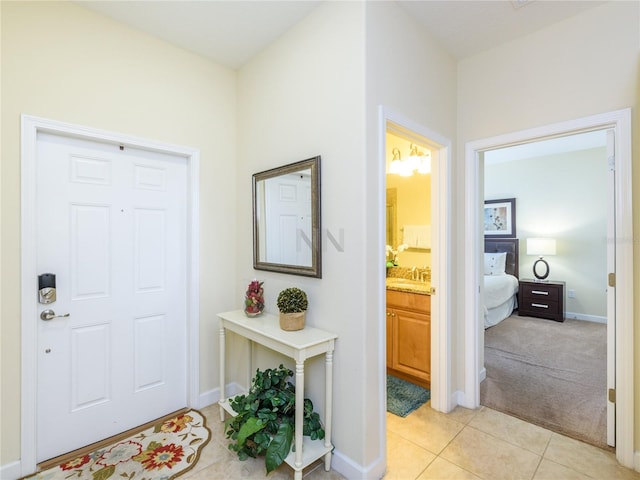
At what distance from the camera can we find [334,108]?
1.87 m

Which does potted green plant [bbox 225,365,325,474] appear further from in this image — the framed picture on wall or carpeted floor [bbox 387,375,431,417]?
the framed picture on wall

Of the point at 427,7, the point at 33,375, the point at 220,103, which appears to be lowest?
the point at 33,375

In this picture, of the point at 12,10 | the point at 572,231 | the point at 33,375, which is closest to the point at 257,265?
the point at 33,375

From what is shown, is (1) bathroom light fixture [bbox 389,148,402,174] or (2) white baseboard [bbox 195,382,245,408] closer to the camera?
(2) white baseboard [bbox 195,382,245,408]

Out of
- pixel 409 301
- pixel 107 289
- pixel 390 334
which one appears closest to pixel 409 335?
pixel 390 334

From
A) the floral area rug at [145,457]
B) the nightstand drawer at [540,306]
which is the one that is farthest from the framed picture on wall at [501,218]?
the floral area rug at [145,457]

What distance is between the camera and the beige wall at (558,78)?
1862 millimetres

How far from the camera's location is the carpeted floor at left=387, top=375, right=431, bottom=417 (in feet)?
8.18

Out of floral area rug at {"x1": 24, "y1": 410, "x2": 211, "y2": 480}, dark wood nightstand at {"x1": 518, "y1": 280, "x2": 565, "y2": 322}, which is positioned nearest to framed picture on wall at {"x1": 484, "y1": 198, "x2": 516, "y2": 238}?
dark wood nightstand at {"x1": 518, "y1": 280, "x2": 565, "y2": 322}

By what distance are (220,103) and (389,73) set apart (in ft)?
4.79

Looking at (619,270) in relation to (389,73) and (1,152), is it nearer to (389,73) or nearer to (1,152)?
(389,73)

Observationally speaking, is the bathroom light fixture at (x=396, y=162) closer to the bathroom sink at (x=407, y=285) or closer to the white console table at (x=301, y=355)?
the bathroom sink at (x=407, y=285)

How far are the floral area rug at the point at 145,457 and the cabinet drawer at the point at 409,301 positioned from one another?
181cm

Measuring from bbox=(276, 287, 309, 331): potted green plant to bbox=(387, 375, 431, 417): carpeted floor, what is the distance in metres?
1.21
